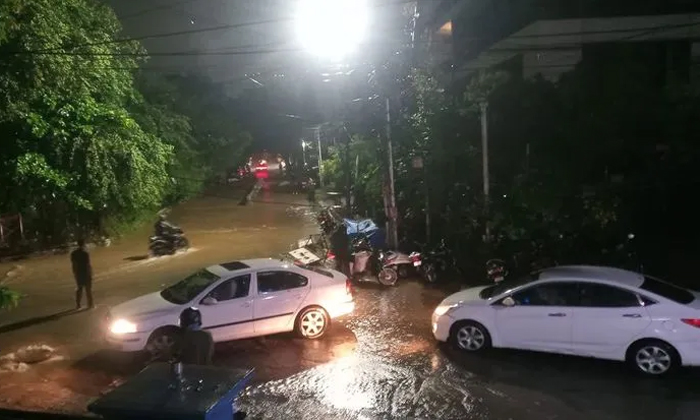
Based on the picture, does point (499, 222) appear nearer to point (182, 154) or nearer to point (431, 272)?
point (431, 272)

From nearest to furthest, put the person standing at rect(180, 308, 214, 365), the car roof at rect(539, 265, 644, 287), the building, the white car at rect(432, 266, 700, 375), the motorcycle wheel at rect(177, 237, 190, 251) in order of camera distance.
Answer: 1. the person standing at rect(180, 308, 214, 365)
2. the white car at rect(432, 266, 700, 375)
3. the car roof at rect(539, 265, 644, 287)
4. the building
5. the motorcycle wheel at rect(177, 237, 190, 251)

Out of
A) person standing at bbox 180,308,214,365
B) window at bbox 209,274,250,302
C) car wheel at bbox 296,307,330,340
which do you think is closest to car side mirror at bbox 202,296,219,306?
window at bbox 209,274,250,302

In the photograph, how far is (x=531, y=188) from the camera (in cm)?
1534

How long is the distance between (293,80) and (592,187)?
39.6 meters

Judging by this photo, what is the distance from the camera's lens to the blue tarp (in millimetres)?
17562

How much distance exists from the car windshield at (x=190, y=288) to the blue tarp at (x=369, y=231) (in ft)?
22.3

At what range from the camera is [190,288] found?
35.4 ft

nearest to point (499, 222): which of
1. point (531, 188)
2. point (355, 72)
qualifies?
point (531, 188)

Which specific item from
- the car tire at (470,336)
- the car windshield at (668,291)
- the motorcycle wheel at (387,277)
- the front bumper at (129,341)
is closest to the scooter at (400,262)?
the motorcycle wheel at (387,277)

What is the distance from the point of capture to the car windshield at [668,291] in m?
8.99

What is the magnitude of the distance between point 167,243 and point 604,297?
49.3 ft

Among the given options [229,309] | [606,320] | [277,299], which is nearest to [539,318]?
[606,320]

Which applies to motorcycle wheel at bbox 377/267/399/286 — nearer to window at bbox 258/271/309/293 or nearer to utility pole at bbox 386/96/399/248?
utility pole at bbox 386/96/399/248

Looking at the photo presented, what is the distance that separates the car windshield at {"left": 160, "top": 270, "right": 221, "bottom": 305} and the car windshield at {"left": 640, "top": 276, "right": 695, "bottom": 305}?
651 centimetres
